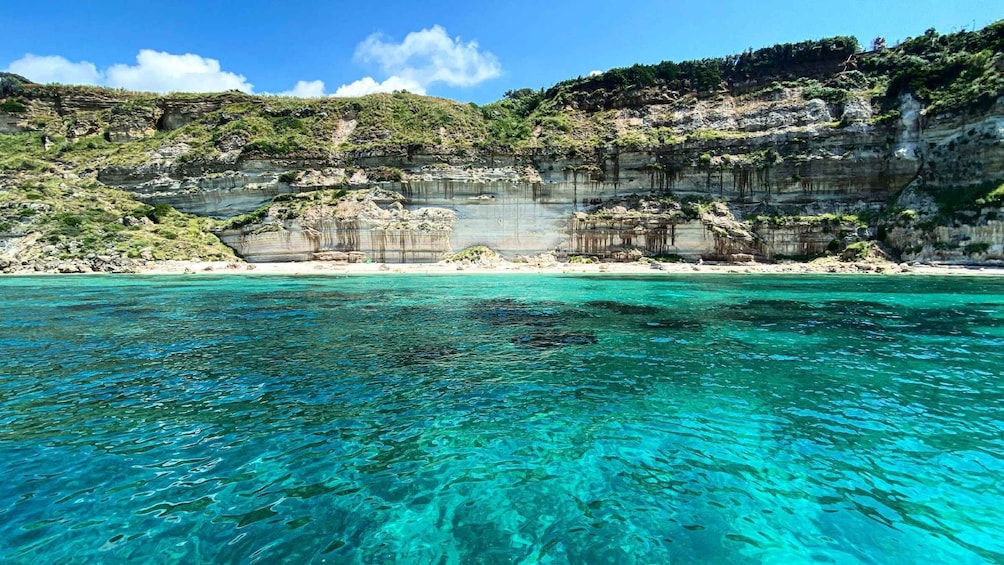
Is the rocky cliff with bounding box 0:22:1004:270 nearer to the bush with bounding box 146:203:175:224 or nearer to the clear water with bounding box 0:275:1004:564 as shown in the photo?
the bush with bounding box 146:203:175:224

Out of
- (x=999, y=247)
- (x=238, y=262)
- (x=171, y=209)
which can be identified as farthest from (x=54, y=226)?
(x=999, y=247)

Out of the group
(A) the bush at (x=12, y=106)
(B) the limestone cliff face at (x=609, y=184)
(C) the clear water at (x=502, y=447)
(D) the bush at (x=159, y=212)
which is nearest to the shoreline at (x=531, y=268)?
(B) the limestone cliff face at (x=609, y=184)

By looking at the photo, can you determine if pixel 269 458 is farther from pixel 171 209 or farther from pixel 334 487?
pixel 171 209

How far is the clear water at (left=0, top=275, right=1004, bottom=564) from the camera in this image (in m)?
4.60

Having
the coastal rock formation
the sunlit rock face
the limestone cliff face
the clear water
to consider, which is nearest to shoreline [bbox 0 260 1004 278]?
the coastal rock formation

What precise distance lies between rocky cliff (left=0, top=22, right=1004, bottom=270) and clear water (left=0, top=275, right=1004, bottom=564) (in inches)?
1506

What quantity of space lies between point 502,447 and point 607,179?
5142 centimetres

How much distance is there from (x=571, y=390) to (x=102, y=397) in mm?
8860

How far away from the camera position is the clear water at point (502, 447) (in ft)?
15.1

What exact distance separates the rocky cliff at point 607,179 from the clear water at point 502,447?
38246 millimetres

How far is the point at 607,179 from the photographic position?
179ft

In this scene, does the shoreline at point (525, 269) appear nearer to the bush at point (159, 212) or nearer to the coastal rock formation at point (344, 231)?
the coastal rock formation at point (344, 231)

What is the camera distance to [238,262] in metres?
49.9

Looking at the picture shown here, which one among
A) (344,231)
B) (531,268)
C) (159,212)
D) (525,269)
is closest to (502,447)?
(525,269)
